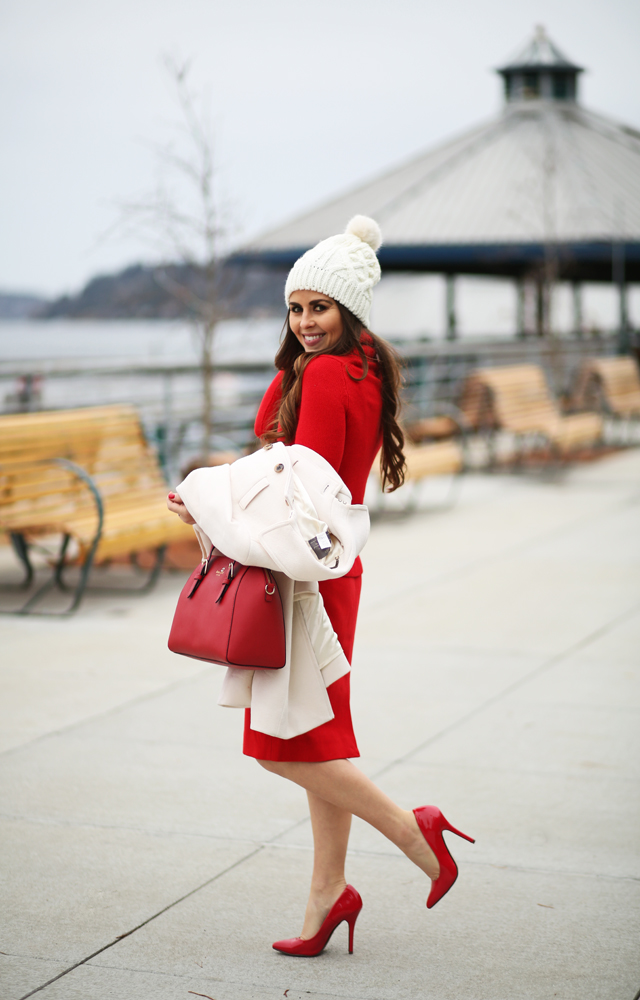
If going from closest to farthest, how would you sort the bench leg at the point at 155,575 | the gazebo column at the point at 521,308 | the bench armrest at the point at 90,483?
the bench armrest at the point at 90,483 → the bench leg at the point at 155,575 → the gazebo column at the point at 521,308

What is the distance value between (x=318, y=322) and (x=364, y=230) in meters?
0.38

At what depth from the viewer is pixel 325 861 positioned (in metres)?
3.12

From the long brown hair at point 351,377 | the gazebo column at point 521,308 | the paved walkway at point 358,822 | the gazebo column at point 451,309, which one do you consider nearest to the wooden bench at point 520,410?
the paved walkway at point 358,822

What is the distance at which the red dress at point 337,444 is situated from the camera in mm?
2910

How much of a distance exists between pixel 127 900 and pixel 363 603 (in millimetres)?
3985

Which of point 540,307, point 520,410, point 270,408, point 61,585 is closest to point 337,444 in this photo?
point 270,408

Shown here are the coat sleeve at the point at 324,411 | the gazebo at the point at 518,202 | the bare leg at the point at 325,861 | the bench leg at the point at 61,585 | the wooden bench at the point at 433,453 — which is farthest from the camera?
the gazebo at the point at 518,202

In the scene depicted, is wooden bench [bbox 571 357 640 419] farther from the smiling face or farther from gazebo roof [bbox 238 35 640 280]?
the smiling face

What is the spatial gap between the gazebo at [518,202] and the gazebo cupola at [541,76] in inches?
1.4

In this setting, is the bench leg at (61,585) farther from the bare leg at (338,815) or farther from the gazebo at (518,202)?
the gazebo at (518,202)

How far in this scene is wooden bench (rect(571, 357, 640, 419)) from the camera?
1638cm

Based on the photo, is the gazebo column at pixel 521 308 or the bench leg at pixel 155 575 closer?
the bench leg at pixel 155 575

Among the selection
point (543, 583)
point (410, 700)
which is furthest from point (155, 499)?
point (410, 700)

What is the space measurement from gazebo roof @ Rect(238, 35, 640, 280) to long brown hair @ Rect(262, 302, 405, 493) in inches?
854
